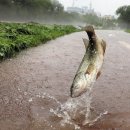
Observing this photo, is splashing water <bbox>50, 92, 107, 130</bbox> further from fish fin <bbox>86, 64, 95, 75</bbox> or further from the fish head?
fish fin <bbox>86, 64, 95, 75</bbox>

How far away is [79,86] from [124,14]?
121864 millimetres

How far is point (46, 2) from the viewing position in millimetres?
96875

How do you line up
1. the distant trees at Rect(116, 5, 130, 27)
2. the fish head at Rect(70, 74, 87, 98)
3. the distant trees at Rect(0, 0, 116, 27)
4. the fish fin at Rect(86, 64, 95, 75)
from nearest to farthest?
the fish head at Rect(70, 74, 87, 98) → the fish fin at Rect(86, 64, 95, 75) → the distant trees at Rect(0, 0, 116, 27) → the distant trees at Rect(116, 5, 130, 27)

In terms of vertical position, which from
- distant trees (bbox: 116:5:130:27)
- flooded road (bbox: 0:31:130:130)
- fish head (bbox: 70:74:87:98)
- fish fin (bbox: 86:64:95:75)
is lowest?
distant trees (bbox: 116:5:130:27)

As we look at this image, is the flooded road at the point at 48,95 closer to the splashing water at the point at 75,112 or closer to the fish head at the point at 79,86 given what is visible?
the splashing water at the point at 75,112

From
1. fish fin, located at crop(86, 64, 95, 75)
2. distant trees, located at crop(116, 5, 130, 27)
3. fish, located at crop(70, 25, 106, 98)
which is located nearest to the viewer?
fish, located at crop(70, 25, 106, 98)

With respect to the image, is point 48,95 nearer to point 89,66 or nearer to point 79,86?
point 89,66

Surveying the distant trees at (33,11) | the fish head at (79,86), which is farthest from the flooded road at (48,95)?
the distant trees at (33,11)

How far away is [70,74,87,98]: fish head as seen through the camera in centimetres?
555

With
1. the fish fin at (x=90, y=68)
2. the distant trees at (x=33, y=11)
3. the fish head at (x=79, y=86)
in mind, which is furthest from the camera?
the distant trees at (x=33, y=11)

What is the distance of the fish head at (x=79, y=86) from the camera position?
18.2 feet

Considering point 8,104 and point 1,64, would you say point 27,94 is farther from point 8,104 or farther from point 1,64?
point 1,64

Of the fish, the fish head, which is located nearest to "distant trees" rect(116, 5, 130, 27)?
the fish

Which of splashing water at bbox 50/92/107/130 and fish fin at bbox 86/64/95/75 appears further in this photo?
splashing water at bbox 50/92/107/130
